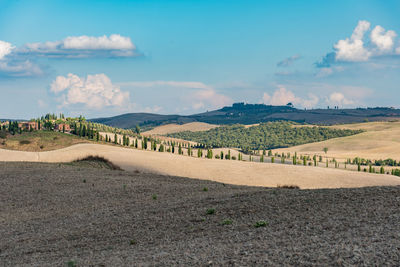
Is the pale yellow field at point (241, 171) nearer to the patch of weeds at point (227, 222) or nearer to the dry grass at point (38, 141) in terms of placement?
the dry grass at point (38, 141)

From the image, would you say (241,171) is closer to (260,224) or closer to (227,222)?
(227,222)

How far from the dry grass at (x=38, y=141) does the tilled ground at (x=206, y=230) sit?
121 meters

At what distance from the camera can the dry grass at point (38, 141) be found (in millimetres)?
162625

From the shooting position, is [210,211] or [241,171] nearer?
[210,211]

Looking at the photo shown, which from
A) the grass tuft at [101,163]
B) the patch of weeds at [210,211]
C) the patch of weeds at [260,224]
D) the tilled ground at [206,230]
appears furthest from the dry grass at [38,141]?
the patch of weeds at [260,224]

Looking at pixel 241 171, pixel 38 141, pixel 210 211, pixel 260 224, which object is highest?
pixel 260 224

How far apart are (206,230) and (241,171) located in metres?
79.0

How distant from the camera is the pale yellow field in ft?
306

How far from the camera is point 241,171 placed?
350 feet

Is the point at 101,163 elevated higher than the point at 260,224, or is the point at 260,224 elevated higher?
the point at 260,224

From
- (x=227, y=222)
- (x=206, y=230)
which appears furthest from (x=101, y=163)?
(x=206, y=230)

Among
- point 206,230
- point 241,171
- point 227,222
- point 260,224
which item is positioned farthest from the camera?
point 241,171

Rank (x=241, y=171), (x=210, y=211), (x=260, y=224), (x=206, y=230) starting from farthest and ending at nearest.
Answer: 1. (x=241, y=171)
2. (x=210, y=211)
3. (x=206, y=230)
4. (x=260, y=224)

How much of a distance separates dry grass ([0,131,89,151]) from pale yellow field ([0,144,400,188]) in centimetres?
2255
